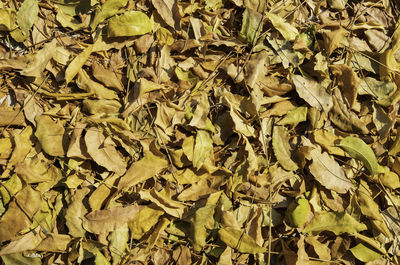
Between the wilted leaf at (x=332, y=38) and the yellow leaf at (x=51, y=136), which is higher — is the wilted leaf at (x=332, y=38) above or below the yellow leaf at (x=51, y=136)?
above

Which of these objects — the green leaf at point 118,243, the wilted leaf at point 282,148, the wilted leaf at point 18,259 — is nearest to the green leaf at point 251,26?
the wilted leaf at point 282,148

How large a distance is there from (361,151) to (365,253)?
283 mm

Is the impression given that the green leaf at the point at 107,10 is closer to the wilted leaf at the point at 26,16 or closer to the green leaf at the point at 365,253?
the wilted leaf at the point at 26,16

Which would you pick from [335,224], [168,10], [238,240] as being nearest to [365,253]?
[335,224]

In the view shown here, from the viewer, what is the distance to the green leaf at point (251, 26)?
102 cm

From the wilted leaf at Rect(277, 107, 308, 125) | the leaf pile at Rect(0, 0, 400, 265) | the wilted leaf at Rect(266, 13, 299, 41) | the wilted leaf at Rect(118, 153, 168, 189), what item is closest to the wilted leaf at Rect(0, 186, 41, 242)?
the leaf pile at Rect(0, 0, 400, 265)

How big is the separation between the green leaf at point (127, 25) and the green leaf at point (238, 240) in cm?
59

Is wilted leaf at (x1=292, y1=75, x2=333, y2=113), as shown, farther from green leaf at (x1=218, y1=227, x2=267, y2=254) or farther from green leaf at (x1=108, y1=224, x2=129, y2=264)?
green leaf at (x1=108, y1=224, x2=129, y2=264)

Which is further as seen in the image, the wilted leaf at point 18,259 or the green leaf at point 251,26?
the green leaf at point 251,26

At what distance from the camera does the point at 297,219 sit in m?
0.96

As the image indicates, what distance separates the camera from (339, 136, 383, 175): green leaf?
1.01 metres

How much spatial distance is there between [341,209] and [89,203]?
691 millimetres

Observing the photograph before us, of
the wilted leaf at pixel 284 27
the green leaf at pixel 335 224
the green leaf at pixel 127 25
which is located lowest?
the green leaf at pixel 335 224

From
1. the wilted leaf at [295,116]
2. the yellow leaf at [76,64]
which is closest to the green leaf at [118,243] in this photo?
the yellow leaf at [76,64]
